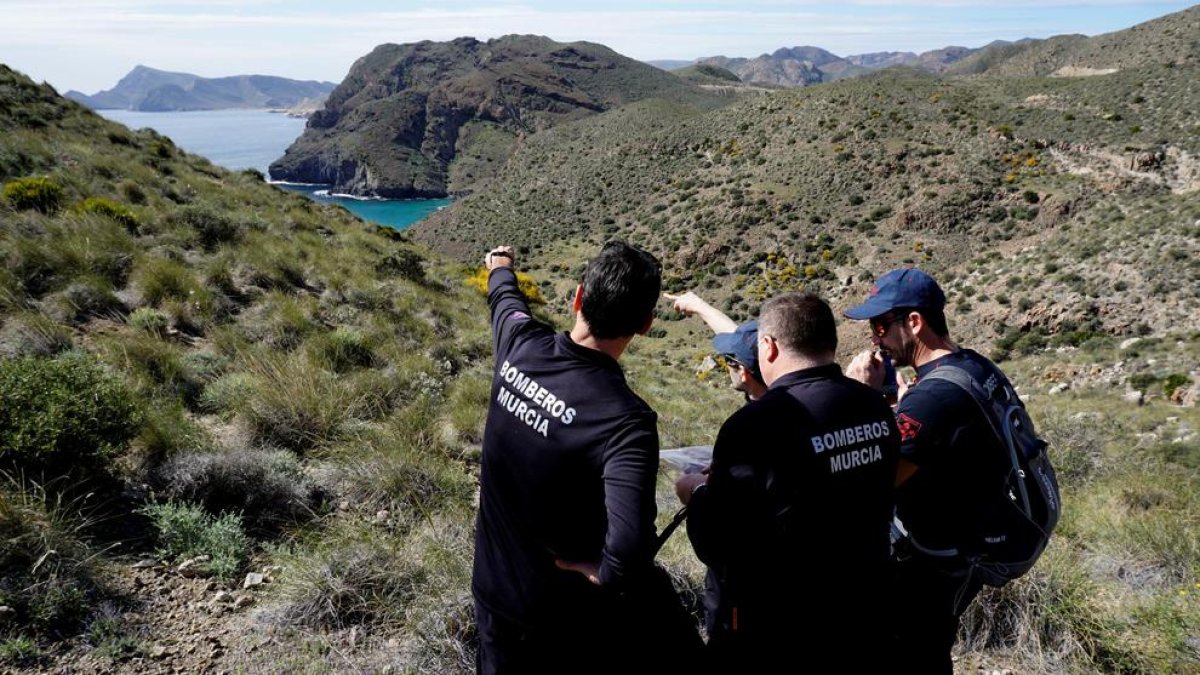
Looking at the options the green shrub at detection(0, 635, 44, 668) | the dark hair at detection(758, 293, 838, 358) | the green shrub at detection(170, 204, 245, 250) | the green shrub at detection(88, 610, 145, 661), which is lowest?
the green shrub at detection(88, 610, 145, 661)

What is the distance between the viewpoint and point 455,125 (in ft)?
450

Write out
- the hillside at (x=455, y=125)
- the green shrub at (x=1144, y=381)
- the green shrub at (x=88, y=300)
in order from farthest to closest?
the hillside at (x=455, y=125) → the green shrub at (x=1144, y=381) → the green shrub at (x=88, y=300)

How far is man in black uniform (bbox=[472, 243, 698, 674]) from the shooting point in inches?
69.5

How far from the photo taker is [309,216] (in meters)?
15.4

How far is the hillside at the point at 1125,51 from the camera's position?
44.0 m

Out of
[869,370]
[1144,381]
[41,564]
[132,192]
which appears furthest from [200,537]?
[1144,381]

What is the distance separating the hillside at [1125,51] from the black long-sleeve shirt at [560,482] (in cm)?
5702

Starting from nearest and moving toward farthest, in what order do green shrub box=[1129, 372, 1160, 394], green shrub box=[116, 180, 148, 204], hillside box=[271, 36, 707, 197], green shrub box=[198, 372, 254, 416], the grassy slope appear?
the grassy slope < green shrub box=[198, 372, 254, 416] < green shrub box=[116, 180, 148, 204] < green shrub box=[1129, 372, 1160, 394] < hillside box=[271, 36, 707, 197]

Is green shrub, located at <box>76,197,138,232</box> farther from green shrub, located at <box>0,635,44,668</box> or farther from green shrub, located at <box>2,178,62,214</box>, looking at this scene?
green shrub, located at <box>0,635,44,668</box>

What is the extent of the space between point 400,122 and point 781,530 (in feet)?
498

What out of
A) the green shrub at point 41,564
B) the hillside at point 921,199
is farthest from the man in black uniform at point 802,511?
the hillside at point 921,199

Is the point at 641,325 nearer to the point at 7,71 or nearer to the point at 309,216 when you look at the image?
the point at 309,216

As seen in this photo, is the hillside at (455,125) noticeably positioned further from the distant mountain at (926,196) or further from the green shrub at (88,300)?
the green shrub at (88,300)

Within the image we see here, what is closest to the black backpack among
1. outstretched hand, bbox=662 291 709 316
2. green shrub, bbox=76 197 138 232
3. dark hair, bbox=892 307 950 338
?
dark hair, bbox=892 307 950 338
